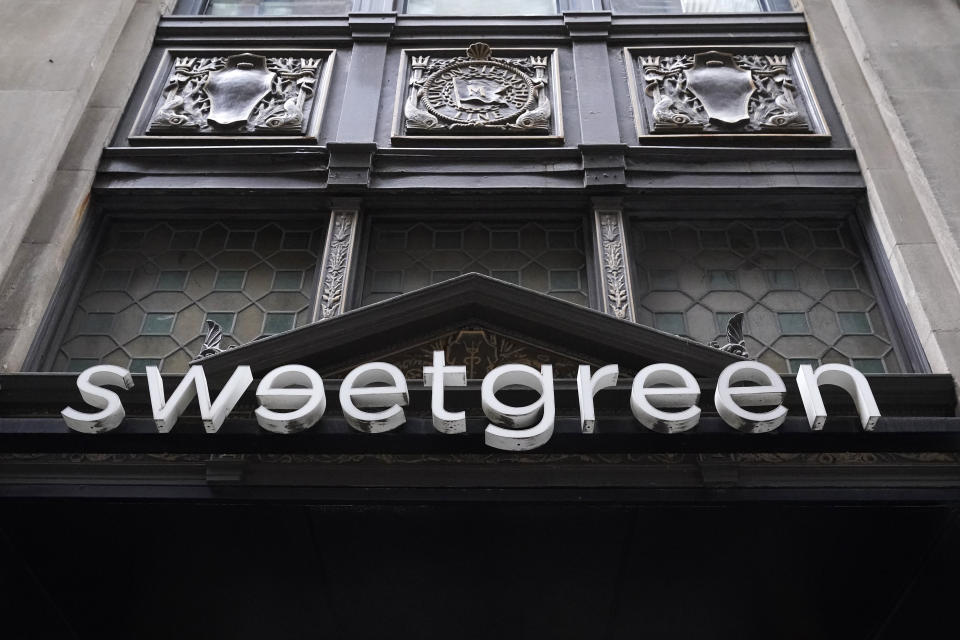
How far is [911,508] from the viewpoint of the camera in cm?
697

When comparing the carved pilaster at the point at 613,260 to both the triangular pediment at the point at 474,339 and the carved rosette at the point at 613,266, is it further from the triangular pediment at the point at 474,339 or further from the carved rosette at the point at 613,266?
the triangular pediment at the point at 474,339

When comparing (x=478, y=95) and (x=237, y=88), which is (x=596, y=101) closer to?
(x=478, y=95)

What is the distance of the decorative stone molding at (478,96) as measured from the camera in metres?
10.7

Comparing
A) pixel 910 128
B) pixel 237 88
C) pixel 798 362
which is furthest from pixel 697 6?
pixel 237 88

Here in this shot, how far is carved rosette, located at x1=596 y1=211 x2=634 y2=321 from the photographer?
8.88m

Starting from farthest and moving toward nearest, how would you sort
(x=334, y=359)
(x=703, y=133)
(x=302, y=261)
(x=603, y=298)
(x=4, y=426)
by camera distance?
(x=703, y=133) → (x=302, y=261) → (x=603, y=298) → (x=334, y=359) → (x=4, y=426)

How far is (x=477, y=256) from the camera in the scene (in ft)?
32.6

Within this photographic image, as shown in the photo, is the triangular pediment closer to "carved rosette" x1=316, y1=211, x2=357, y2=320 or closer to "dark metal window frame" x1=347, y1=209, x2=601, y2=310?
"carved rosette" x1=316, y1=211, x2=357, y2=320

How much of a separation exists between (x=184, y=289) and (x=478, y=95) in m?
4.12

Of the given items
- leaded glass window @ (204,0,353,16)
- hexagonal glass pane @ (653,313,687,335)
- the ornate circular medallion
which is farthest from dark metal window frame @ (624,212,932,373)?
leaded glass window @ (204,0,353,16)

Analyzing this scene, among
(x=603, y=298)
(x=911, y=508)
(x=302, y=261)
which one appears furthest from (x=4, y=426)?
(x=911, y=508)

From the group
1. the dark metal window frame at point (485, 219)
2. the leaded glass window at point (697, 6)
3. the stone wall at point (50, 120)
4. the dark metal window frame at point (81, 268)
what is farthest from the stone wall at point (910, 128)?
the stone wall at point (50, 120)

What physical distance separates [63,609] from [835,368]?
658 cm

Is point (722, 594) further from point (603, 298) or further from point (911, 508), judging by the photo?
point (603, 298)
